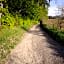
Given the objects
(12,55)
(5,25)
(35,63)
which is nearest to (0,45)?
(12,55)

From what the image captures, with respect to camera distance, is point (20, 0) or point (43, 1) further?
point (43, 1)

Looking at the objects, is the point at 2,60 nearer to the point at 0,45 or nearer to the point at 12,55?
the point at 12,55

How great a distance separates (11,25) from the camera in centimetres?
2575

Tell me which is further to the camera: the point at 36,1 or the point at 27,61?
the point at 36,1

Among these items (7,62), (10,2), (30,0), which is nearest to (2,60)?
(7,62)

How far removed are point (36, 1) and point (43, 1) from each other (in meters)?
3.12

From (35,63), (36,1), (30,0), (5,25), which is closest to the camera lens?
(35,63)

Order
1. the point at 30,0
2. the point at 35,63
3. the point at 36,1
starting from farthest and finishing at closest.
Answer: the point at 36,1, the point at 30,0, the point at 35,63

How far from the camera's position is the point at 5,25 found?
24.6m

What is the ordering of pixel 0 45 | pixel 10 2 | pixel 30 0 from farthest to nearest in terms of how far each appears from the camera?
pixel 30 0 → pixel 10 2 → pixel 0 45

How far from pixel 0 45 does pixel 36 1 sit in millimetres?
33029

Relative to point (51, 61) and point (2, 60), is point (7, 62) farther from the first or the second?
point (51, 61)

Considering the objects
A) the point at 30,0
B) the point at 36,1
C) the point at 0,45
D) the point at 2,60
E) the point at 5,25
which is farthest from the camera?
the point at 36,1

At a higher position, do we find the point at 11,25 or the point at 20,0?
the point at 20,0
